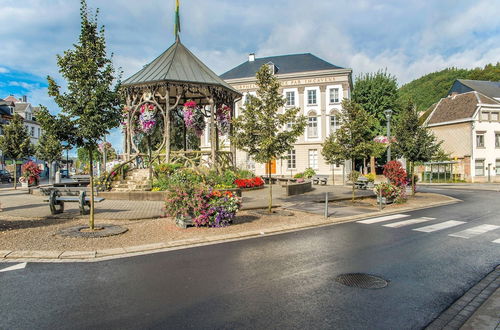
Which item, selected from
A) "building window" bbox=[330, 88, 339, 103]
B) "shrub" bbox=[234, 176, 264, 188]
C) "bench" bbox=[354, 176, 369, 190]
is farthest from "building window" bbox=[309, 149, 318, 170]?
"shrub" bbox=[234, 176, 264, 188]

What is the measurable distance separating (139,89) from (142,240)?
1354 centimetres

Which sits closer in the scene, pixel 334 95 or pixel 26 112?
pixel 334 95

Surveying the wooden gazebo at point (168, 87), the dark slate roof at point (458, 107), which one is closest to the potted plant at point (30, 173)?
the wooden gazebo at point (168, 87)

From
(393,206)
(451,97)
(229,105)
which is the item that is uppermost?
(451,97)

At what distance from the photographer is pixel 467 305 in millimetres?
5082

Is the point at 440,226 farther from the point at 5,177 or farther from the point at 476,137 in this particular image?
the point at 5,177

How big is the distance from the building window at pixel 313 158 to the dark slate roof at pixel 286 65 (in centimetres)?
1003

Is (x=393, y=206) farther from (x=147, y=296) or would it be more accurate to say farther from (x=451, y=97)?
(x=451, y=97)

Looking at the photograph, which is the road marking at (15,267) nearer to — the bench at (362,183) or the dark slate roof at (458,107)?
the bench at (362,183)

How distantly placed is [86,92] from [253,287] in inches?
269

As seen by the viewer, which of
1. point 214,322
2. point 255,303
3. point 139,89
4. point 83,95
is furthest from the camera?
point 139,89

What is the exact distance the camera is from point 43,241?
8.59m

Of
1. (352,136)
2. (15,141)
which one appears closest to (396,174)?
(352,136)

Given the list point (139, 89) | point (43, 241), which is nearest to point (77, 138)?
point (43, 241)
